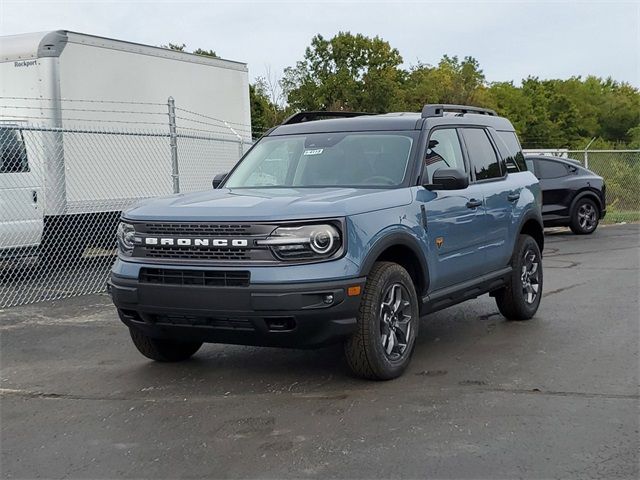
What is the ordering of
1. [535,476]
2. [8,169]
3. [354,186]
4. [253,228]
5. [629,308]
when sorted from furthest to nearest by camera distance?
[8,169], [629,308], [354,186], [253,228], [535,476]

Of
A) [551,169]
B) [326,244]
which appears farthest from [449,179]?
[551,169]

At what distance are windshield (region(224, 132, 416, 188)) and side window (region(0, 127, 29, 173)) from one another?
4.86 m

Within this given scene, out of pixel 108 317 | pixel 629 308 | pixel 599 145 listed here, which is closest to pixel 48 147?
pixel 108 317

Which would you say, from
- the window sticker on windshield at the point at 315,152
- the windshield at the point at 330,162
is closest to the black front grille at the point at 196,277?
the windshield at the point at 330,162

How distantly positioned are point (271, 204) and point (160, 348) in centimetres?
163

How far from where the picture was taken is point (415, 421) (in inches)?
179

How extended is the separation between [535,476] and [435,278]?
2337 mm

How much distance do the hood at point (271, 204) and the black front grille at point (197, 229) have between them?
4 cm

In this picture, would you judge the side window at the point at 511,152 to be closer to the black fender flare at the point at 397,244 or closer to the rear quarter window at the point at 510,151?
the rear quarter window at the point at 510,151

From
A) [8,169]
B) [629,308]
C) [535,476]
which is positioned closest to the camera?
[535,476]

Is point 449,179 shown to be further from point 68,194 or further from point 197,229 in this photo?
point 68,194

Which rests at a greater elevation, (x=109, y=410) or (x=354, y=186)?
(x=354, y=186)

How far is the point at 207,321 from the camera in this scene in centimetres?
505

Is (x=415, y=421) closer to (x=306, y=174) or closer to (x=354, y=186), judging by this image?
(x=354, y=186)
